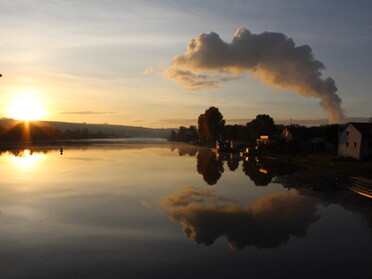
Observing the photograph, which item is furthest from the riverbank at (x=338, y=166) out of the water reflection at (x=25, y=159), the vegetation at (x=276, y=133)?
the water reflection at (x=25, y=159)

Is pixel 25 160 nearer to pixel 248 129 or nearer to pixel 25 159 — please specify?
pixel 25 159

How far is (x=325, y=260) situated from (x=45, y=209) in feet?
67.4

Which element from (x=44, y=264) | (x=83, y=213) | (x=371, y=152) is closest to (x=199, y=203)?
(x=83, y=213)

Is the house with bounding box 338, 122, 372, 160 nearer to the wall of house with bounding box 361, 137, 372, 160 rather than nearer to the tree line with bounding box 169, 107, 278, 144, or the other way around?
the wall of house with bounding box 361, 137, 372, 160

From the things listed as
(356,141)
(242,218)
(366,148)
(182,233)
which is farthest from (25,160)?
(366,148)

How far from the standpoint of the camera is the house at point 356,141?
54906 millimetres

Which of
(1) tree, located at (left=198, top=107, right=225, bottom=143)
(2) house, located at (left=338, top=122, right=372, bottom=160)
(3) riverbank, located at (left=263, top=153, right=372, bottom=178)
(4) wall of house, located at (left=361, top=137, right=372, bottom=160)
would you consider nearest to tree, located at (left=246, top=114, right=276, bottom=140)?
(1) tree, located at (left=198, top=107, right=225, bottom=143)

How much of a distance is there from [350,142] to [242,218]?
44.7m

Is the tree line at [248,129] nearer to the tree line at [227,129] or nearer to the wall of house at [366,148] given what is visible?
the tree line at [227,129]

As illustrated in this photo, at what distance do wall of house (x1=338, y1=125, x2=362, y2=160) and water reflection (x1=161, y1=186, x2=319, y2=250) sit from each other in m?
31.0

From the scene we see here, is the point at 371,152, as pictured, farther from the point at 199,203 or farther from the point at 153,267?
the point at 153,267

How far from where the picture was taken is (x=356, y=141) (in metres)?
56.5

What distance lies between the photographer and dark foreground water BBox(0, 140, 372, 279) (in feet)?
47.8

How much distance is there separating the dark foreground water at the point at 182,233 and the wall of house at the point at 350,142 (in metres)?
28.0
